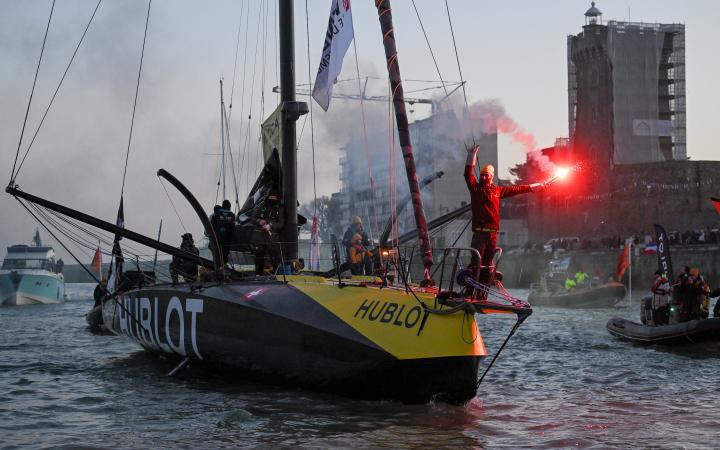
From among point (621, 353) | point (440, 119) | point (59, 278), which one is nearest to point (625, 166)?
point (440, 119)

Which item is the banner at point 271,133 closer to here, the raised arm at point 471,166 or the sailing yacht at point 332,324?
the sailing yacht at point 332,324

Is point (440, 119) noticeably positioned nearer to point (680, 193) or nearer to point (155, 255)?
point (680, 193)

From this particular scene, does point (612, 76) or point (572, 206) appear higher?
point (612, 76)

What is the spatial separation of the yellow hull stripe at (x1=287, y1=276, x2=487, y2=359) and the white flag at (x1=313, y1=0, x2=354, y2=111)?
4.04 metres

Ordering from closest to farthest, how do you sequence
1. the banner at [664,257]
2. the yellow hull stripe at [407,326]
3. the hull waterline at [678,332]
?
the yellow hull stripe at [407,326] → the hull waterline at [678,332] → the banner at [664,257]

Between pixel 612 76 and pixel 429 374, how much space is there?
78.5 metres

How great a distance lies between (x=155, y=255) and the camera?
16.6 meters

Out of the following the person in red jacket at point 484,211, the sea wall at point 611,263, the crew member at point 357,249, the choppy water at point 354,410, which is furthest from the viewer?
the sea wall at point 611,263

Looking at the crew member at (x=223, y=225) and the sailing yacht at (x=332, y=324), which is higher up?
the crew member at (x=223, y=225)

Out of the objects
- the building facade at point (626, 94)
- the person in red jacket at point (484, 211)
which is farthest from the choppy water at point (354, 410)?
the building facade at point (626, 94)

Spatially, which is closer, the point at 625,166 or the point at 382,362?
the point at 382,362

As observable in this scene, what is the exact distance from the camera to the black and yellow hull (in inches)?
424

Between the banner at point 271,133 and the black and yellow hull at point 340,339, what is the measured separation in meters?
4.45

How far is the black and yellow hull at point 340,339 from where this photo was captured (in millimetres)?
10773
